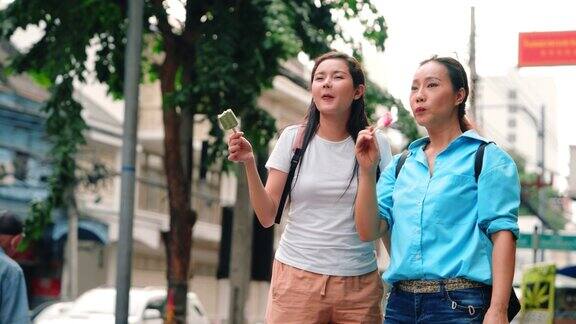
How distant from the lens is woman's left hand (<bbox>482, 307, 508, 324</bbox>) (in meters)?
3.79

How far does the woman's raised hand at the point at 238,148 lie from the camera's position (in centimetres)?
415

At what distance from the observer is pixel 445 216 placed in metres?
3.98

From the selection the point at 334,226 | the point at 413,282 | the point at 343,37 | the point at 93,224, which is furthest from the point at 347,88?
the point at 93,224

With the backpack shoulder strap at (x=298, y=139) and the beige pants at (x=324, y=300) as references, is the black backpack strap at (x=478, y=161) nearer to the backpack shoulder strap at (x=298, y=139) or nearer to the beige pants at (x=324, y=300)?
the beige pants at (x=324, y=300)

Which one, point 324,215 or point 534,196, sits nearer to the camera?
point 324,215

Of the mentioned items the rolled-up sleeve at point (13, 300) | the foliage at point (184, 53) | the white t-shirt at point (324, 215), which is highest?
the foliage at point (184, 53)

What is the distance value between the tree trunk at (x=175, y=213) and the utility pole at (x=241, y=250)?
1.73 ft

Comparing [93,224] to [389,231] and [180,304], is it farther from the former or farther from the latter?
[389,231]

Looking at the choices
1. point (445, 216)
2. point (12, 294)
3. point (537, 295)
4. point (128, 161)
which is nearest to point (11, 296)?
point (12, 294)

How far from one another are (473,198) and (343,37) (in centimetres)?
957

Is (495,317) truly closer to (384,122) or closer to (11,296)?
(384,122)

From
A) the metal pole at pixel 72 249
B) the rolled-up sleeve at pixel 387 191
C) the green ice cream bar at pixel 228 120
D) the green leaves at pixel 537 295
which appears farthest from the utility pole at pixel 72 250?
the green ice cream bar at pixel 228 120

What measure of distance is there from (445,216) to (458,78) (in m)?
0.49

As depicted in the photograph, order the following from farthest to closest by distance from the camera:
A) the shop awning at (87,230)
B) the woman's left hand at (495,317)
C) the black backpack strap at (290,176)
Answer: the shop awning at (87,230), the black backpack strap at (290,176), the woman's left hand at (495,317)
